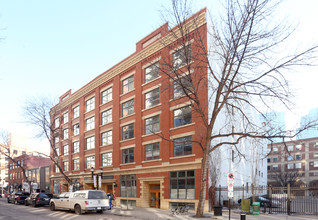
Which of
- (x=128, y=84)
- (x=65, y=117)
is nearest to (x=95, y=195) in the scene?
(x=128, y=84)

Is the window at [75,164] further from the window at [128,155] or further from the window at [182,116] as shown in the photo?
the window at [182,116]

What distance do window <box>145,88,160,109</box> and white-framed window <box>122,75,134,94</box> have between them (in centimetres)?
343

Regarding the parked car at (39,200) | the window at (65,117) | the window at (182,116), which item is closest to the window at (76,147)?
the window at (65,117)

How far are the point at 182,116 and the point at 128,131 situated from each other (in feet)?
28.7

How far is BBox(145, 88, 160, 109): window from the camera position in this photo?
96.9 ft

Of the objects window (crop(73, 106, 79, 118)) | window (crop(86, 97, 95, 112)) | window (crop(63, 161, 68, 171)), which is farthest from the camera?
window (crop(63, 161, 68, 171))

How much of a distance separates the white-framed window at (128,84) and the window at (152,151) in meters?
7.42

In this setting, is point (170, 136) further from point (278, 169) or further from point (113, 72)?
point (278, 169)

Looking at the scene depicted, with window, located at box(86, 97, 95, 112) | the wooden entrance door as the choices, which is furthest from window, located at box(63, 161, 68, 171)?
the wooden entrance door

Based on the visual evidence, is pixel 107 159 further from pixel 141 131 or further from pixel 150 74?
pixel 150 74

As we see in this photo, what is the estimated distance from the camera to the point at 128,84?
3431 cm

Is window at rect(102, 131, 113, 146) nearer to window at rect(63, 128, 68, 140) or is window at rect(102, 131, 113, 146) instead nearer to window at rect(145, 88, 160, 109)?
window at rect(145, 88, 160, 109)

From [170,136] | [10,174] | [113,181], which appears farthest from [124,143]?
[10,174]

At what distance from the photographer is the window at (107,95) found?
3744cm
